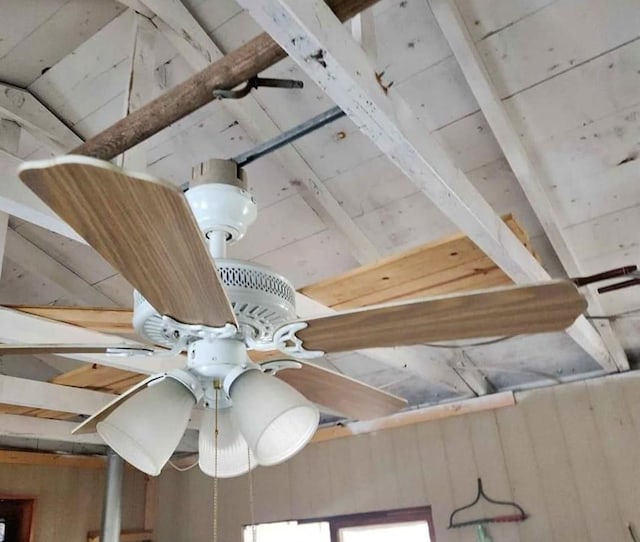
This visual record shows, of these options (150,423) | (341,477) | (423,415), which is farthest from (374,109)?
(341,477)

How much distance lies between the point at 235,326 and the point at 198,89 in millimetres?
509

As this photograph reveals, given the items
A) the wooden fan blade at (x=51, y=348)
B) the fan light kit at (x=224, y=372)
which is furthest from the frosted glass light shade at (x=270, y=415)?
the wooden fan blade at (x=51, y=348)

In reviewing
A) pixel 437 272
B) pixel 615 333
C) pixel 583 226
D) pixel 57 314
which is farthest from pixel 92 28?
pixel 615 333

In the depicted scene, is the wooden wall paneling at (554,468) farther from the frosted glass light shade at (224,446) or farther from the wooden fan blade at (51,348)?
the wooden fan blade at (51,348)

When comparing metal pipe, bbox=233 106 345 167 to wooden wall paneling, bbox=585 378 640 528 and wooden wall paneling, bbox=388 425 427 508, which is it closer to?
wooden wall paneling, bbox=585 378 640 528

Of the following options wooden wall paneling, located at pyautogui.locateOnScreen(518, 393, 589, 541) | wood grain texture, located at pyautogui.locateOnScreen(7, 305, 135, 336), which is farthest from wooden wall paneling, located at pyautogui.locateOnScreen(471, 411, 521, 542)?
wood grain texture, located at pyautogui.locateOnScreen(7, 305, 135, 336)

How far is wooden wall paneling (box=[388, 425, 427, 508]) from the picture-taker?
10.7 feet

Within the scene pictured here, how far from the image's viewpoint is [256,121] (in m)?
2.14

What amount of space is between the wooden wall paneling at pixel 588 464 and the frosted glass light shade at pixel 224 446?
2114mm

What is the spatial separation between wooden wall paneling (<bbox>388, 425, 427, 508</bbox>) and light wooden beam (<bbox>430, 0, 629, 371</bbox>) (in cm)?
147

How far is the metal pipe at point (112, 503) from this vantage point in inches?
140

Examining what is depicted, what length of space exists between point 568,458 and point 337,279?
182cm

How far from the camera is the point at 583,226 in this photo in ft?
7.36

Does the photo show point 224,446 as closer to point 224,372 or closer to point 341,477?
point 224,372
